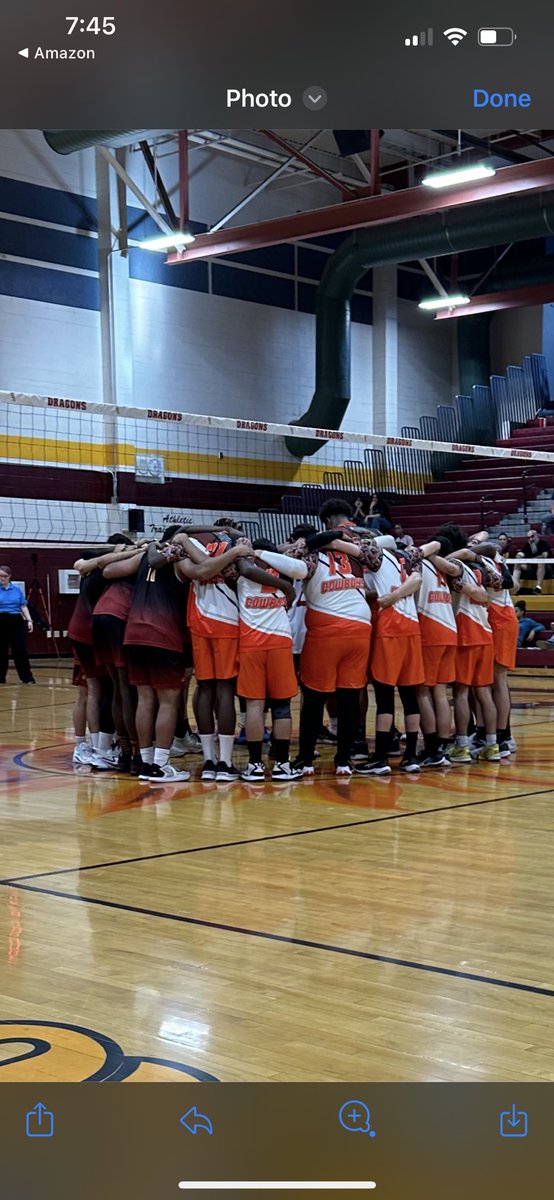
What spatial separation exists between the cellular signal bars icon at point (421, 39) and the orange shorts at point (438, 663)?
6.92 metres

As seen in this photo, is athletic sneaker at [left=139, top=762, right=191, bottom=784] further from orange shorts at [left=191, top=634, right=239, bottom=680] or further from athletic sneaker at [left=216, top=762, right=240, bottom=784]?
orange shorts at [left=191, top=634, right=239, bottom=680]

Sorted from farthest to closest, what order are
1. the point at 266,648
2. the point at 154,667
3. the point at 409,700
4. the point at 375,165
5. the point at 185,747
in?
the point at 375,165, the point at 185,747, the point at 409,700, the point at 154,667, the point at 266,648

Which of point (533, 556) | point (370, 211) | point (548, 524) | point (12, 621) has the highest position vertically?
point (370, 211)

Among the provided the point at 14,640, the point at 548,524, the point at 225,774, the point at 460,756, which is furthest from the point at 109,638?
the point at 548,524

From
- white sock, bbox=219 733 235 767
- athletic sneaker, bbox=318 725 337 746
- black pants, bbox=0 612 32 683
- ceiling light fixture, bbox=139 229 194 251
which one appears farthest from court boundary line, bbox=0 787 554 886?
ceiling light fixture, bbox=139 229 194 251

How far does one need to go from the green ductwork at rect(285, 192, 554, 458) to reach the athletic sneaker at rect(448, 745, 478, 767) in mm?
12652

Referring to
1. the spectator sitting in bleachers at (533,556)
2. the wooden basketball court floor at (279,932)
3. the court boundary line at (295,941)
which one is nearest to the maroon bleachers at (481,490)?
the spectator sitting in bleachers at (533,556)

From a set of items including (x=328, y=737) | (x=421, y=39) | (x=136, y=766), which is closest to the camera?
(x=421, y=39)

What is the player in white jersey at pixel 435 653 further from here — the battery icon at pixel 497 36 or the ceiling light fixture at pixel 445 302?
the ceiling light fixture at pixel 445 302

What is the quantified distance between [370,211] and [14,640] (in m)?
8.44

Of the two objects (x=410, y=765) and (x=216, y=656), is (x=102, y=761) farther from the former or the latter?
(x=410, y=765)

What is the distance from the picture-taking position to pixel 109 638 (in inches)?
300
